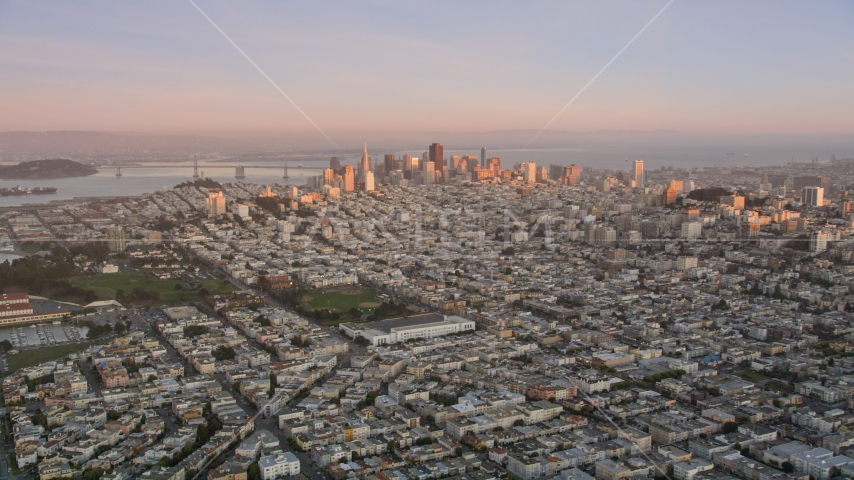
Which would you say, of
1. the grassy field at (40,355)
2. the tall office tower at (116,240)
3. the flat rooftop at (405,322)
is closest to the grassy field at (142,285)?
the grassy field at (40,355)

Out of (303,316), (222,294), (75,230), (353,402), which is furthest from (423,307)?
(75,230)

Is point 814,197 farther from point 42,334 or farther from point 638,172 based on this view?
point 42,334

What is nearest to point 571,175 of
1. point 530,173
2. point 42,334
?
point 530,173

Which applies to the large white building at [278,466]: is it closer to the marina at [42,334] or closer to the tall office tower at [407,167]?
the marina at [42,334]

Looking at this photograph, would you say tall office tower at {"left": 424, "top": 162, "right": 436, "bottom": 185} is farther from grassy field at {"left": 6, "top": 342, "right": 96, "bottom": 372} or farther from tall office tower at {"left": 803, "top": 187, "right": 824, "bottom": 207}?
grassy field at {"left": 6, "top": 342, "right": 96, "bottom": 372}

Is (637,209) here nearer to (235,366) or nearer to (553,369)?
(553,369)
